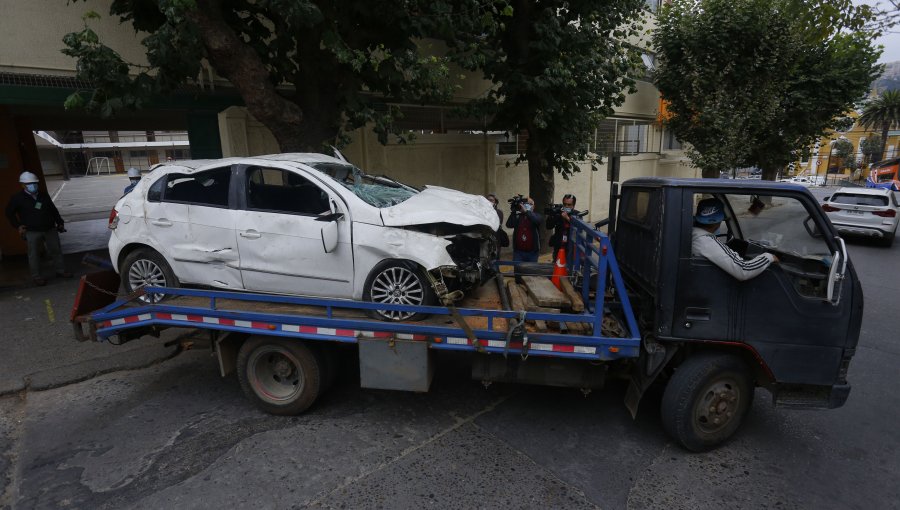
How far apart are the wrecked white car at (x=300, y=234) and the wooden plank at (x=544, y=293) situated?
0.47m

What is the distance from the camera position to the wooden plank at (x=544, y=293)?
4.24 m

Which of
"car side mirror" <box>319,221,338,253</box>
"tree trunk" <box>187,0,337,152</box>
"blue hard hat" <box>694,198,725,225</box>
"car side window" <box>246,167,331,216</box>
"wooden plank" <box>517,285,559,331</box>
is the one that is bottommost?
"wooden plank" <box>517,285,559,331</box>

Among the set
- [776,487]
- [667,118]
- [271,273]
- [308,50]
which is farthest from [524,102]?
[667,118]

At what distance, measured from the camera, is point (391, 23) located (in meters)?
6.71

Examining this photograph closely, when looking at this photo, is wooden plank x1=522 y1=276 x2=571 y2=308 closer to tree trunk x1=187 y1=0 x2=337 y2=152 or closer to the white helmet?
tree trunk x1=187 y1=0 x2=337 y2=152

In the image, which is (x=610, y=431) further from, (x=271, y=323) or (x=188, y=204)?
(x=188, y=204)

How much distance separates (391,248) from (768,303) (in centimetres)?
297

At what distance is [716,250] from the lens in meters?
3.68

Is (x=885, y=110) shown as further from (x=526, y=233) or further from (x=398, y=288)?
(x=398, y=288)

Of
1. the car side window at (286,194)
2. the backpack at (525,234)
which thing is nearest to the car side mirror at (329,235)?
the car side window at (286,194)

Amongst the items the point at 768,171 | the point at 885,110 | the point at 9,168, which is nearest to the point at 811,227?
the point at 9,168

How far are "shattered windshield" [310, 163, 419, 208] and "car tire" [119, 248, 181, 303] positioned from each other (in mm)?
1778

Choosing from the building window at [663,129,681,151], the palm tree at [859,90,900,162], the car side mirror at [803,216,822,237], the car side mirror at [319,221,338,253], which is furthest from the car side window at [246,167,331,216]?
the palm tree at [859,90,900,162]

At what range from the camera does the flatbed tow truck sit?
147 inches
